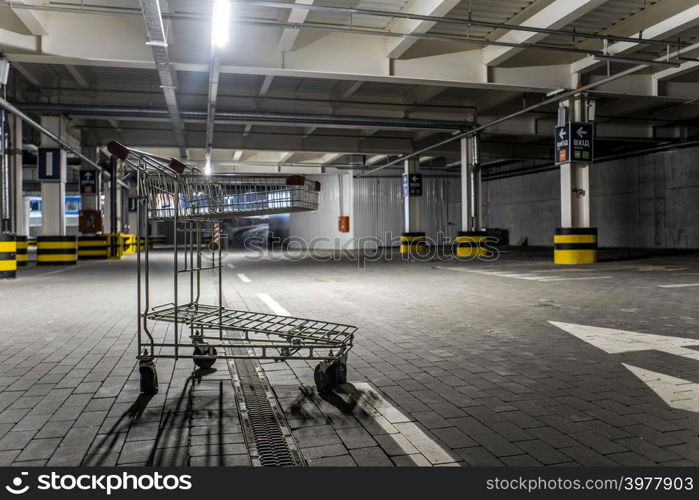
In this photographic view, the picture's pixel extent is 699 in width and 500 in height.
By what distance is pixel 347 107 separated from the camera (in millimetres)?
18641

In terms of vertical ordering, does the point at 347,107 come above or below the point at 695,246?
above

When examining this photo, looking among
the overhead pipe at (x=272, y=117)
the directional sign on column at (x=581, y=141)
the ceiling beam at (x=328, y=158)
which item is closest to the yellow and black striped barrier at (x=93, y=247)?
the overhead pipe at (x=272, y=117)

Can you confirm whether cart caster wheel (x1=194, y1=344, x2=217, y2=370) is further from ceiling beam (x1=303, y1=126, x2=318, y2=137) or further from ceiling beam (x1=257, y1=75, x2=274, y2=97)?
ceiling beam (x1=303, y1=126, x2=318, y2=137)

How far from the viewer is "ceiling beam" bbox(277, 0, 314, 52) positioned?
1076 centimetres

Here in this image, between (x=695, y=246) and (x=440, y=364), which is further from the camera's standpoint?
(x=695, y=246)

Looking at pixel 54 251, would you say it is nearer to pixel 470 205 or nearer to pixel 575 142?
pixel 470 205

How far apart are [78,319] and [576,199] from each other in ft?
45.2

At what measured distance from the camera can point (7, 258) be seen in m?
13.4

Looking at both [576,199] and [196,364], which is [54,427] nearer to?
[196,364]

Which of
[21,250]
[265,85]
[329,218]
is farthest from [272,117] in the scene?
[329,218]

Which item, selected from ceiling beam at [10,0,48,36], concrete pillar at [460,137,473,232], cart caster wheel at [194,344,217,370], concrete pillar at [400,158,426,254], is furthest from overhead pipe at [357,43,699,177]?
ceiling beam at [10,0,48,36]

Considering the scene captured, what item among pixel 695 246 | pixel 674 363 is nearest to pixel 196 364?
pixel 674 363

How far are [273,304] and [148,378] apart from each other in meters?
4.56

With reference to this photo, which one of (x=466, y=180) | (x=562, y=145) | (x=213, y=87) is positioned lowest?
(x=466, y=180)
